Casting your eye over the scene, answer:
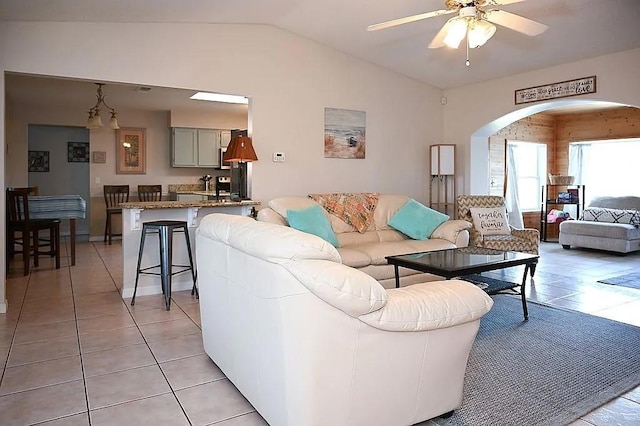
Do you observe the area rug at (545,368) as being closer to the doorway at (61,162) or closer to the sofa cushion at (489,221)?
the sofa cushion at (489,221)

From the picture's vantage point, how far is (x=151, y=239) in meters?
4.57

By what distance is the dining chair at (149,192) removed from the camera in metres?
8.24

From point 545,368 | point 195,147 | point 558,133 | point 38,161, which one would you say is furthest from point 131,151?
point 558,133

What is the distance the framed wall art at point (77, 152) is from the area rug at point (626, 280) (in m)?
8.79

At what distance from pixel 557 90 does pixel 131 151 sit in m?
6.94

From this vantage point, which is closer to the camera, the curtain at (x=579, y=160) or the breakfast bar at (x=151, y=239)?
the breakfast bar at (x=151, y=239)

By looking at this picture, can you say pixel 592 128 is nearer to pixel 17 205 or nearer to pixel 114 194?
pixel 114 194

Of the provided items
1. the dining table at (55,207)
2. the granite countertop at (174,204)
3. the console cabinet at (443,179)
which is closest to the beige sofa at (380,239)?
the granite countertop at (174,204)

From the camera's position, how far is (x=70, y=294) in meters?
4.52

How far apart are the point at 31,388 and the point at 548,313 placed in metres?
3.71

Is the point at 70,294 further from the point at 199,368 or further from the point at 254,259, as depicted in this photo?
the point at 254,259

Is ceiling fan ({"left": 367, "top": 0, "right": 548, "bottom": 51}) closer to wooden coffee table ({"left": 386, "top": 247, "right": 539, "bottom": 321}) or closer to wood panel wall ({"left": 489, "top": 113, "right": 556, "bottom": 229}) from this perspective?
wooden coffee table ({"left": 386, "top": 247, "right": 539, "bottom": 321})

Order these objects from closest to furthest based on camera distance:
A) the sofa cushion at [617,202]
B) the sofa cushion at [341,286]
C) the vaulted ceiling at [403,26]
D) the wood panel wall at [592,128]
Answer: the sofa cushion at [341,286] < the vaulted ceiling at [403,26] < the sofa cushion at [617,202] < the wood panel wall at [592,128]

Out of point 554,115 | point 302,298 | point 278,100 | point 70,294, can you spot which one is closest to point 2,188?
point 70,294
